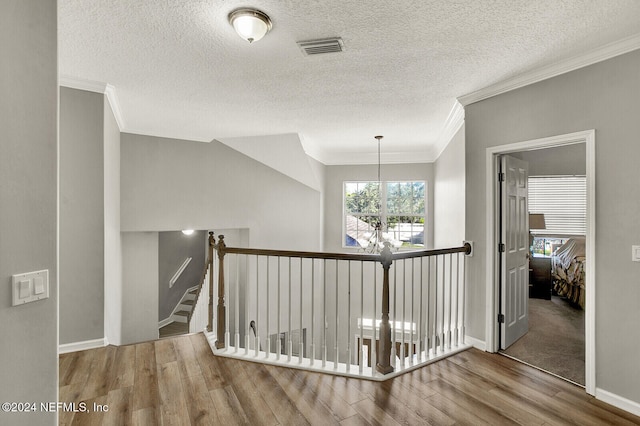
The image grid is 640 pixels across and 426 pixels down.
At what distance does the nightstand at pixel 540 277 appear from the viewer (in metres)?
5.23

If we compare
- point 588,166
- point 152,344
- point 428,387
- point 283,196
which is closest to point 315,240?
point 283,196

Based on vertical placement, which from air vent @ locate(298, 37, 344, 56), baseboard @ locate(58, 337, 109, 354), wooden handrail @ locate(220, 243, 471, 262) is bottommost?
baseboard @ locate(58, 337, 109, 354)

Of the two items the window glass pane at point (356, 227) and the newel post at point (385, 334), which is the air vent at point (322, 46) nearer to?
the newel post at point (385, 334)

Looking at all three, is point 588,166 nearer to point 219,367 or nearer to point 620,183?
point 620,183

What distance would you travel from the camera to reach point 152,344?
3141 millimetres

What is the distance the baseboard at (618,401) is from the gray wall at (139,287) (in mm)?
5321

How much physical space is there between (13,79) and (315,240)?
222 inches

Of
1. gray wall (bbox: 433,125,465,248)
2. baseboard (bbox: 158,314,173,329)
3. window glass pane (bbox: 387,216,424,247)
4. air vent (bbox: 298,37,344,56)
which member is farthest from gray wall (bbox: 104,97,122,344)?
window glass pane (bbox: 387,216,424,247)

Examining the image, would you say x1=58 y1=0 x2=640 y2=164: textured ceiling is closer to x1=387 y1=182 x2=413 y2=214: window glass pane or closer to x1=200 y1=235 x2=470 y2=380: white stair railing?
x1=200 y1=235 x2=470 y2=380: white stair railing

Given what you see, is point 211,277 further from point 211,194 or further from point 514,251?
point 514,251

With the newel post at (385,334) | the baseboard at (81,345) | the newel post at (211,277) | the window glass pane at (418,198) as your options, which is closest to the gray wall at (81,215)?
the baseboard at (81,345)

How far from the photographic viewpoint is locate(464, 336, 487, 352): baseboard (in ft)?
10.1

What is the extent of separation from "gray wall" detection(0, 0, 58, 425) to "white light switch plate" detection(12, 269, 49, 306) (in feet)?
0.07

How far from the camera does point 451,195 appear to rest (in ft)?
14.6
